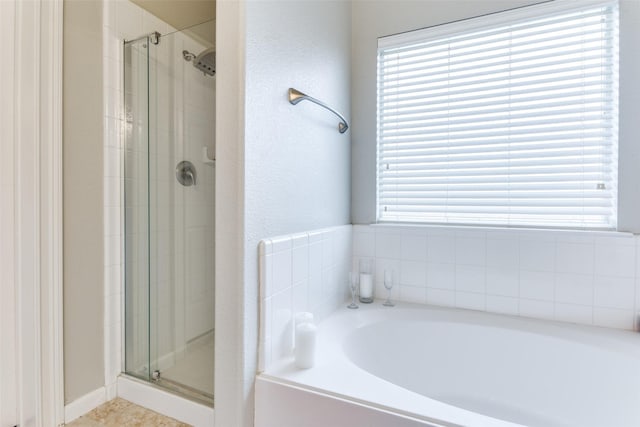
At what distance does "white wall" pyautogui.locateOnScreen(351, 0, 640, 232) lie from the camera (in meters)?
1.37

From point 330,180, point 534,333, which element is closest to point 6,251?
point 330,180

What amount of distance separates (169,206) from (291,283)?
76 centimetres

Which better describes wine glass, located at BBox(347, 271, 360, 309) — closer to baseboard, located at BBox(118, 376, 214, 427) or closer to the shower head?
baseboard, located at BBox(118, 376, 214, 427)

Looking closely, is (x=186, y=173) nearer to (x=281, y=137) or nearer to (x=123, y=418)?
(x=281, y=137)

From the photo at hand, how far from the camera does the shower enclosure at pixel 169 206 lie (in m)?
1.39

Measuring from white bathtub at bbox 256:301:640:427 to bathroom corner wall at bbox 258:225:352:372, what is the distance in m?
0.08

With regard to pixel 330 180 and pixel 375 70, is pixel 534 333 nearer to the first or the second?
pixel 330 180

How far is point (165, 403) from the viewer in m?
1.23

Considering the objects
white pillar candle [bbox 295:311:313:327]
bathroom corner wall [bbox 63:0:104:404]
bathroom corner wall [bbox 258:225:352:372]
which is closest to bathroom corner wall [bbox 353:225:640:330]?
bathroom corner wall [bbox 258:225:352:372]

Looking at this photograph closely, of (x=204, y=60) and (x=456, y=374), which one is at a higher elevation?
(x=204, y=60)

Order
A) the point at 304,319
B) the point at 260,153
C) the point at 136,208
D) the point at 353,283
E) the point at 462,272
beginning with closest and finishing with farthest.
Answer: the point at 260,153 → the point at 304,319 → the point at 136,208 → the point at 462,272 → the point at 353,283

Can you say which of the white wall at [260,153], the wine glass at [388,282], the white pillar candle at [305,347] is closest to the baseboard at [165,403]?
the white wall at [260,153]

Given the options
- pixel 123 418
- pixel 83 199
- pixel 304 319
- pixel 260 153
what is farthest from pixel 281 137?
pixel 123 418

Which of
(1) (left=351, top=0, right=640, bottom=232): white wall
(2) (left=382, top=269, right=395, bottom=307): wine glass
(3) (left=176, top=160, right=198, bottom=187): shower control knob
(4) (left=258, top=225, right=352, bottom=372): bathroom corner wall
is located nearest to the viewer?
(4) (left=258, top=225, right=352, bottom=372): bathroom corner wall
